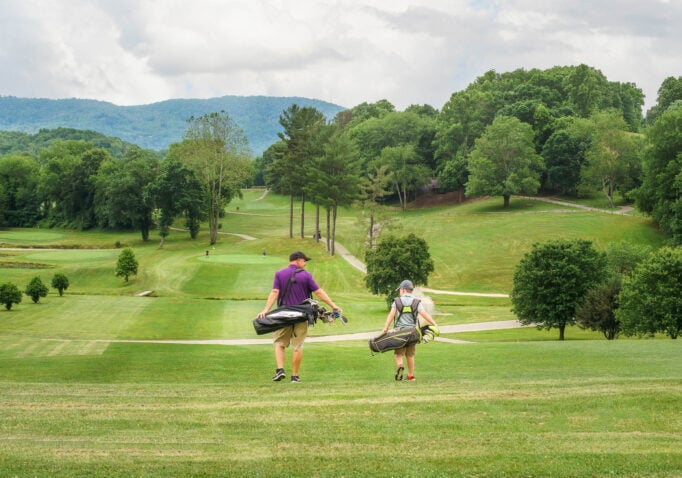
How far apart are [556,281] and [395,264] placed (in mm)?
13937

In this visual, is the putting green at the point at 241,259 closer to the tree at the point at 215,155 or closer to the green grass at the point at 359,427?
the tree at the point at 215,155

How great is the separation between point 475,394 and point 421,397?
119 centimetres

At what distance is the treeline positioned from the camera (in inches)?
3398

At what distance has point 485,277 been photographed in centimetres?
7388

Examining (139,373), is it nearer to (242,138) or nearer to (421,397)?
(421,397)

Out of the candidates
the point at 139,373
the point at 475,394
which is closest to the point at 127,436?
the point at 475,394

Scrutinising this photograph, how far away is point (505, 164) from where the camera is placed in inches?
4215

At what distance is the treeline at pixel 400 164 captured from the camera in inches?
3398

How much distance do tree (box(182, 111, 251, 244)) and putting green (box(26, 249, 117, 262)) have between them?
1579 cm

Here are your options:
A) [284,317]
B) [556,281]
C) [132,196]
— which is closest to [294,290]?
[284,317]

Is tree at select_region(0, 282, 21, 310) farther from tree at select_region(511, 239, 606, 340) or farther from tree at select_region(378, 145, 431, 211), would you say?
tree at select_region(378, 145, 431, 211)

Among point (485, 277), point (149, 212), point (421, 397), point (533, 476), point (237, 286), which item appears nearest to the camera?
point (533, 476)

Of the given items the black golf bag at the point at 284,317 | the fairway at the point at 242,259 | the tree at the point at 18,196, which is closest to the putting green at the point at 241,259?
the fairway at the point at 242,259

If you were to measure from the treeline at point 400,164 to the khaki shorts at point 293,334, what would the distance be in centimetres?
6470
